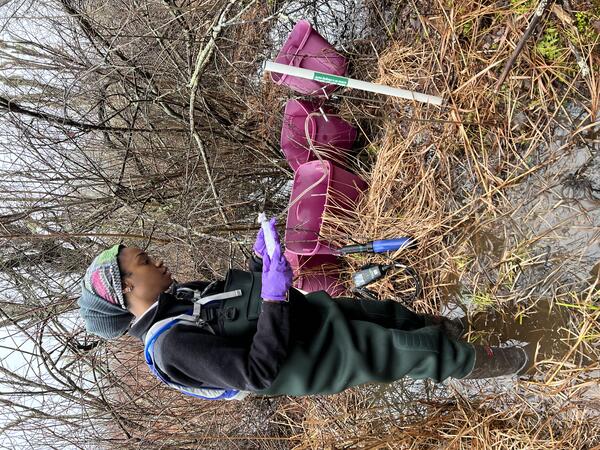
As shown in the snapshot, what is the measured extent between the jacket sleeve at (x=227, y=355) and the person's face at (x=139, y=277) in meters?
0.25

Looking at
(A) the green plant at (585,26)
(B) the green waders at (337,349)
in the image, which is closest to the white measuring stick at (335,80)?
(A) the green plant at (585,26)

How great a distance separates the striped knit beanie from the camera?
1.80 meters

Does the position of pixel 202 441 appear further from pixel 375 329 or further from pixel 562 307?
pixel 562 307

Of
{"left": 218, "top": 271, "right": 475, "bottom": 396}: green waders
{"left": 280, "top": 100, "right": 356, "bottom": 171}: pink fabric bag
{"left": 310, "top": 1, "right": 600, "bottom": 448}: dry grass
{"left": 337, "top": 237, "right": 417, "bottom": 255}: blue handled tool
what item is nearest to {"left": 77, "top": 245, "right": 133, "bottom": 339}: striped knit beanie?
{"left": 218, "top": 271, "right": 475, "bottom": 396}: green waders

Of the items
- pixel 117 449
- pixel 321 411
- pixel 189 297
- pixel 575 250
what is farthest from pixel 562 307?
pixel 117 449

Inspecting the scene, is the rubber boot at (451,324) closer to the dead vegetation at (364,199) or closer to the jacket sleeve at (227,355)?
the dead vegetation at (364,199)

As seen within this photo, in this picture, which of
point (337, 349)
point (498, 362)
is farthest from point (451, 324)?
point (337, 349)

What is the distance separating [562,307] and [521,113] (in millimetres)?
920

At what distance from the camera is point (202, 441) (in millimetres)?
3594

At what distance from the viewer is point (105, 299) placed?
1.84 meters

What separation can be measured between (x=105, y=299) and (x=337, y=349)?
0.96 meters

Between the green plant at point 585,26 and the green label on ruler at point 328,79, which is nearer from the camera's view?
the green plant at point 585,26

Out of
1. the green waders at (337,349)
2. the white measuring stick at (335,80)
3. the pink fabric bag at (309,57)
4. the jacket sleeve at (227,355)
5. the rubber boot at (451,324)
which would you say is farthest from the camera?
the pink fabric bag at (309,57)

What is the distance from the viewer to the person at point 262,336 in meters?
1.61
